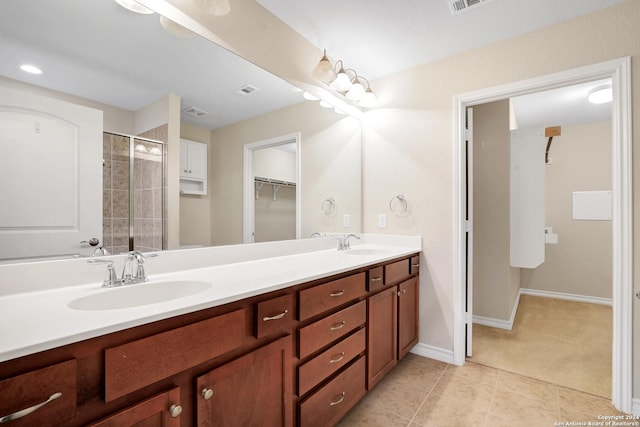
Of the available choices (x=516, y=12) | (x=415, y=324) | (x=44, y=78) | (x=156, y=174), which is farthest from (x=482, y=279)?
(x=44, y=78)

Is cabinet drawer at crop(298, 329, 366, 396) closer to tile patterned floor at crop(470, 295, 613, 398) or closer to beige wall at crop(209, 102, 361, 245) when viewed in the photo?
beige wall at crop(209, 102, 361, 245)

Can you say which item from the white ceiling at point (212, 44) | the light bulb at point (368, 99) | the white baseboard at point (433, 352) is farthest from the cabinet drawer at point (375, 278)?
the light bulb at point (368, 99)

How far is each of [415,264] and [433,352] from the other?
70 centimetres

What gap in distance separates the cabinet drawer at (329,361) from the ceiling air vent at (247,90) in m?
1.47

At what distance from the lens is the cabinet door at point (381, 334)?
5.55 feet

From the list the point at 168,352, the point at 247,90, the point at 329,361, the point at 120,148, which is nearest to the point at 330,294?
the point at 329,361

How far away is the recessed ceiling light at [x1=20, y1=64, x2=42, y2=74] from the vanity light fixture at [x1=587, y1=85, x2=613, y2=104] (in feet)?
13.5

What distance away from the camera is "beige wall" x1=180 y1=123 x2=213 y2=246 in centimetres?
150

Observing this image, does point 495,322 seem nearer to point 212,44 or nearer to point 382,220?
point 382,220

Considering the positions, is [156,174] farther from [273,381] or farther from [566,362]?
[566,362]

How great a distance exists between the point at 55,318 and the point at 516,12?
8.46 feet

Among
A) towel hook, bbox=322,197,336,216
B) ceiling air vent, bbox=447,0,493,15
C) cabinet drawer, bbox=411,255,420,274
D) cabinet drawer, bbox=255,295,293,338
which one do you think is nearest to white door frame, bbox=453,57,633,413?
ceiling air vent, bbox=447,0,493,15

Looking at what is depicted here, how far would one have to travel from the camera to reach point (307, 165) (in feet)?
7.40

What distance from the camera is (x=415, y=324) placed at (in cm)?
231
